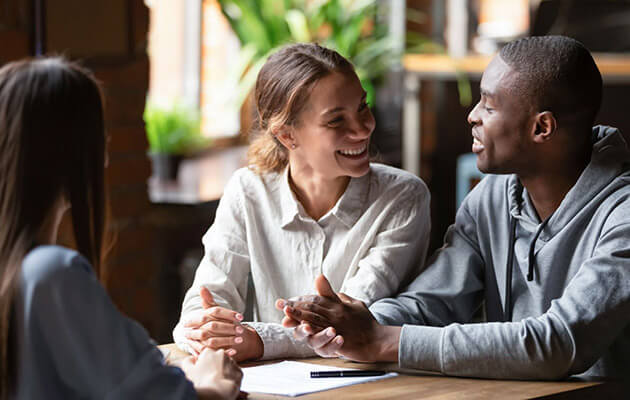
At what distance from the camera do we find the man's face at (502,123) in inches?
61.1

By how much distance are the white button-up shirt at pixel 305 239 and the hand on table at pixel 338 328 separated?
0.24 meters

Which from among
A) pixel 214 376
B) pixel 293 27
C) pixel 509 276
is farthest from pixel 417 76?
pixel 214 376

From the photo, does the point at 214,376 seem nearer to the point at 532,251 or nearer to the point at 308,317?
the point at 308,317

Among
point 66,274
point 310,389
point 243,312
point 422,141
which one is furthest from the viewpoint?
point 422,141

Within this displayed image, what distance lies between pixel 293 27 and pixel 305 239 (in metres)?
2.11

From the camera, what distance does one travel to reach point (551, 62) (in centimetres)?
152

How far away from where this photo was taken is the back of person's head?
1.75m

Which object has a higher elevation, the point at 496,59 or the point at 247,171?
the point at 496,59

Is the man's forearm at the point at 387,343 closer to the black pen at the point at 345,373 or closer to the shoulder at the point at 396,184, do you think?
the black pen at the point at 345,373

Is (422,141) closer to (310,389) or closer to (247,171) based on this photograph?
(247,171)

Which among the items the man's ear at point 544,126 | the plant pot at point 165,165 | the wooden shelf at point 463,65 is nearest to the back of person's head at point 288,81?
the man's ear at point 544,126

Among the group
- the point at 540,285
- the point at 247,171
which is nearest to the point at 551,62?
the point at 540,285

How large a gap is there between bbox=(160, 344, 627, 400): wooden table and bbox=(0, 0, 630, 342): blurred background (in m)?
0.81

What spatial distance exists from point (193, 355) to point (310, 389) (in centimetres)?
29
